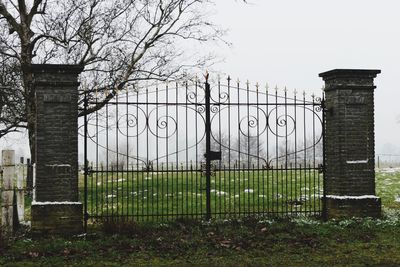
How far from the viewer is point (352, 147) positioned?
1050 cm

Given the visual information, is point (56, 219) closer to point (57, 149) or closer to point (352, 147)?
point (57, 149)

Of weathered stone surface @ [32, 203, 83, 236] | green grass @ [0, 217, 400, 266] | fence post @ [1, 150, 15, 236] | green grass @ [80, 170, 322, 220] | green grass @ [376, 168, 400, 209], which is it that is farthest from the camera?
green grass @ [376, 168, 400, 209]

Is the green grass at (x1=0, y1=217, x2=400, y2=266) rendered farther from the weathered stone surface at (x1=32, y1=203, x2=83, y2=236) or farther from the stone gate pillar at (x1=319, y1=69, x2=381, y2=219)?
the stone gate pillar at (x1=319, y1=69, x2=381, y2=219)

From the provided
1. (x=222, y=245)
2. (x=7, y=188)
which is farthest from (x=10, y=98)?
(x=222, y=245)

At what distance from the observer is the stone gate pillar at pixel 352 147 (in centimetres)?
1044

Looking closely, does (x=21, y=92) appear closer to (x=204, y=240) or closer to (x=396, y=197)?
(x=204, y=240)

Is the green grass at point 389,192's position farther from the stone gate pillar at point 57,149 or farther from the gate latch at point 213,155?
the stone gate pillar at point 57,149

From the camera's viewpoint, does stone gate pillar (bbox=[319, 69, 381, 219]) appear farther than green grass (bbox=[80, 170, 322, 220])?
Yes

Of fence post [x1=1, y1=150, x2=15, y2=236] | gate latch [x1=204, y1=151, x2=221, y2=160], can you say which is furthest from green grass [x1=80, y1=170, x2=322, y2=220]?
fence post [x1=1, y1=150, x2=15, y2=236]

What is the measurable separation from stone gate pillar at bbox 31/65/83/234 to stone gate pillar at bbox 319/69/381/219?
519 centimetres

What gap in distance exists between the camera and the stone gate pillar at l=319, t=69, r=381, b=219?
10.4 metres

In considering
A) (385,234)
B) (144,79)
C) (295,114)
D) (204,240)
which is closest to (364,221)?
(385,234)

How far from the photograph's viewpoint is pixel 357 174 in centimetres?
1048

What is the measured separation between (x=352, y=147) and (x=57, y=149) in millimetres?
5883
